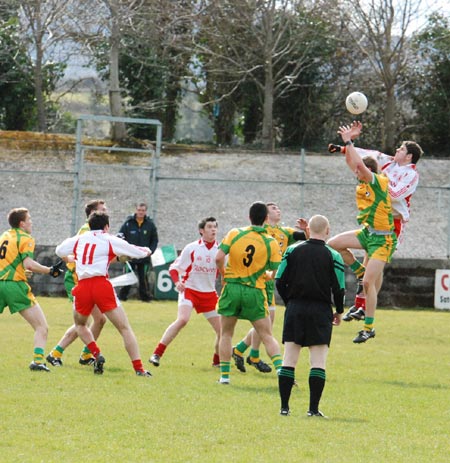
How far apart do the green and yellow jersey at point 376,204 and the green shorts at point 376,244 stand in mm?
106

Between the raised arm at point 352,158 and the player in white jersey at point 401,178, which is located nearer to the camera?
the raised arm at point 352,158

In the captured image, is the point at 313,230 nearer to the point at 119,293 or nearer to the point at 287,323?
the point at 287,323

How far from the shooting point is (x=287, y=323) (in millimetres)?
9562

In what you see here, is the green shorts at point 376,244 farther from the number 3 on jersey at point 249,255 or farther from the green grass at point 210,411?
the number 3 on jersey at point 249,255

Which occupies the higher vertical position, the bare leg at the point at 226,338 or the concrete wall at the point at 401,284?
the bare leg at the point at 226,338

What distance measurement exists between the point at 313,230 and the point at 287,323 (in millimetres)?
862

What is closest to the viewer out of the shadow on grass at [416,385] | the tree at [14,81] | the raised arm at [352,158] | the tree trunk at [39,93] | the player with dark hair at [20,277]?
the shadow on grass at [416,385]

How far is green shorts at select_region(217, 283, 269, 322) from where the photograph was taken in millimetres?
11508

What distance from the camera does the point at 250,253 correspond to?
11.5m

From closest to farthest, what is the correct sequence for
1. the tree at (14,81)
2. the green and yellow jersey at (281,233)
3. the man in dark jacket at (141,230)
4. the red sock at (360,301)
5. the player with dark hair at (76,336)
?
the player with dark hair at (76,336) < the red sock at (360,301) < the green and yellow jersey at (281,233) < the man in dark jacket at (141,230) < the tree at (14,81)

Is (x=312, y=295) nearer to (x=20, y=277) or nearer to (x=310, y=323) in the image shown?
(x=310, y=323)

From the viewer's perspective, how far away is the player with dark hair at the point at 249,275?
37.8 feet

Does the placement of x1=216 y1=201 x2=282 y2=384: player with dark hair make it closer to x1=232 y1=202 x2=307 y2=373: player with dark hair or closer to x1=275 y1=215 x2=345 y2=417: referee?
x1=232 y1=202 x2=307 y2=373: player with dark hair

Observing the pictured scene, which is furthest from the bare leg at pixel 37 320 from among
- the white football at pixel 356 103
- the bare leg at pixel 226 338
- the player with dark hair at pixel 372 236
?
the white football at pixel 356 103
